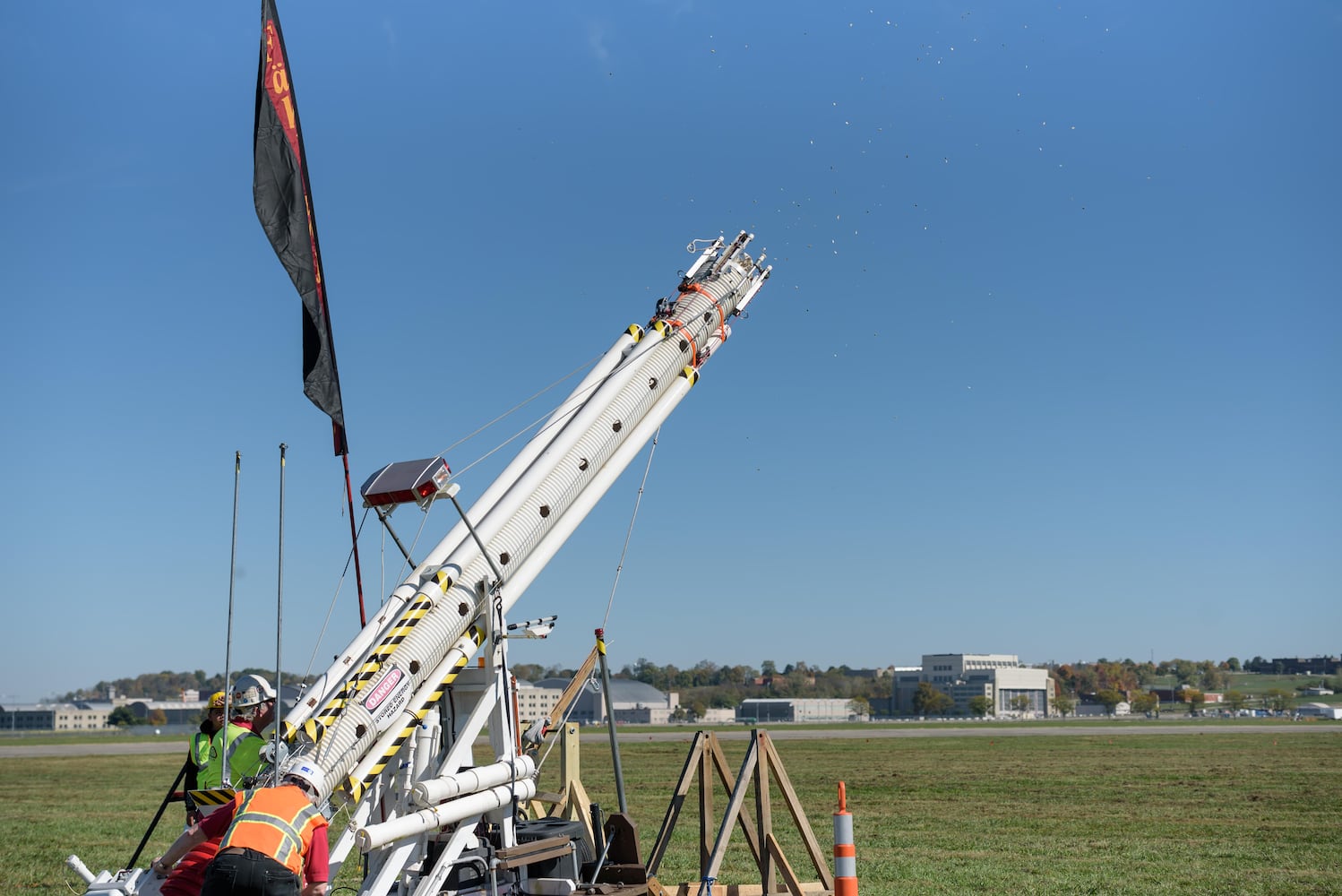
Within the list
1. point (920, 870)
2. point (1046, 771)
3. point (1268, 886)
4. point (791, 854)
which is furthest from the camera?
point (1046, 771)

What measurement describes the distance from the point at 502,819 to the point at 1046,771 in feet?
87.1

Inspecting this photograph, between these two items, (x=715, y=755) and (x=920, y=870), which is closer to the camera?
(x=715, y=755)

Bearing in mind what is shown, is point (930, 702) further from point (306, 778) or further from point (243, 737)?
point (306, 778)

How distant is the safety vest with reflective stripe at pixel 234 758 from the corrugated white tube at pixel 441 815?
3.10 feet

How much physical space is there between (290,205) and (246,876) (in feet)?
21.0

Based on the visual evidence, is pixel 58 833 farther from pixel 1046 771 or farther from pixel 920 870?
pixel 1046 771

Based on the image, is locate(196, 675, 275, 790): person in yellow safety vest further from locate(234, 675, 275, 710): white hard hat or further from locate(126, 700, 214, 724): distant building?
locate(126, 700, 214, 724): distant building

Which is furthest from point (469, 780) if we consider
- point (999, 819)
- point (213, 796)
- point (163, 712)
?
point (163, 712)

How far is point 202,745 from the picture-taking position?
9016 millimetres

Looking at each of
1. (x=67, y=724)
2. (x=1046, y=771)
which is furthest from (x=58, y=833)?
(x=67, y=724)

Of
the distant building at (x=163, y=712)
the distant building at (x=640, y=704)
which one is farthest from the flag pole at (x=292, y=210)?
the distant building at (x=163, y=712)

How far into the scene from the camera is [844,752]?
4631cm

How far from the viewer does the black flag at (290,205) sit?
1055cm

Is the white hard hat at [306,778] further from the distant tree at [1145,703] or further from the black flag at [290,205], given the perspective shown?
the distant tree at [1145,703]
